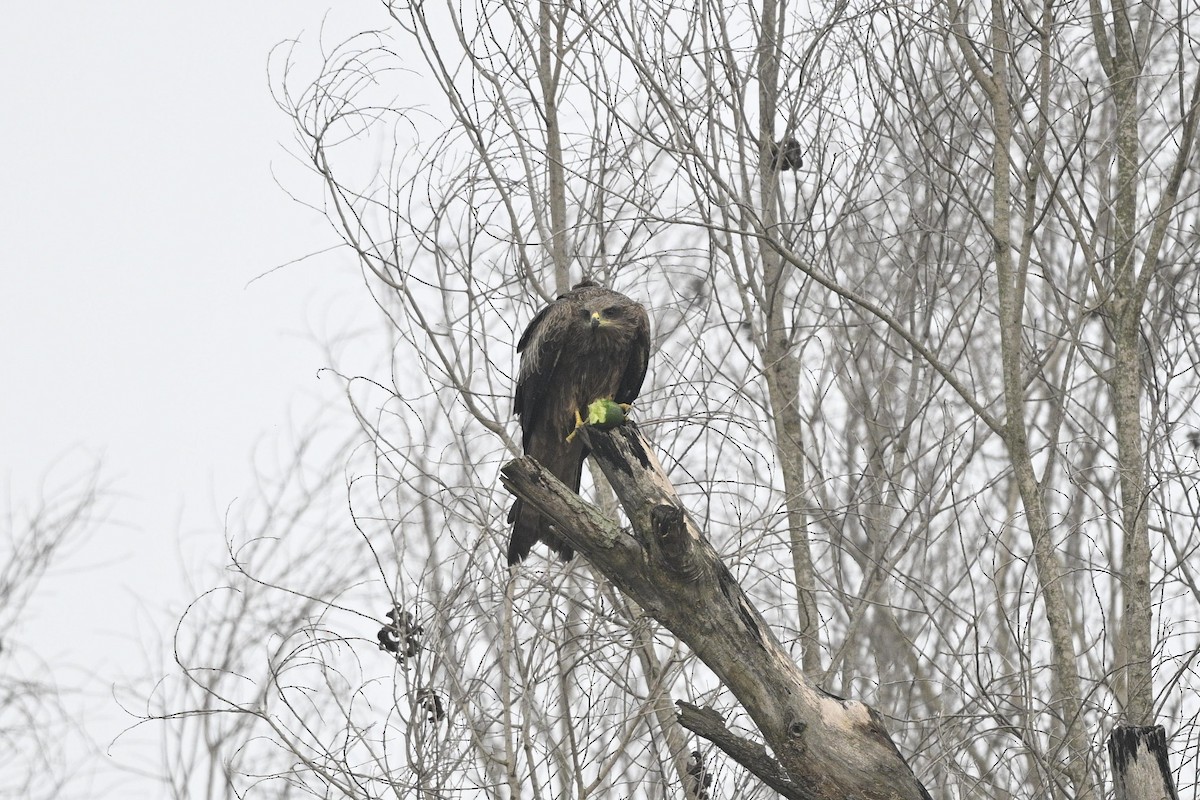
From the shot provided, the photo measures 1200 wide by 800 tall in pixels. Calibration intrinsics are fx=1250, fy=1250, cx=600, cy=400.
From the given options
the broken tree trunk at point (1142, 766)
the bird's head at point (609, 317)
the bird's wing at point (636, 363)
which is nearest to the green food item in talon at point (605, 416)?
the bird's head at point (609, 317)

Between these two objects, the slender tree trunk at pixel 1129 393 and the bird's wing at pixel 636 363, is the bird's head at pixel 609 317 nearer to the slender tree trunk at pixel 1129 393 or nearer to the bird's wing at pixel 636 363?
the bird's wing at pixel 636 363

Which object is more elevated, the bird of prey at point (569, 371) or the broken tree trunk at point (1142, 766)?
the bird of prey at point (569, 371)

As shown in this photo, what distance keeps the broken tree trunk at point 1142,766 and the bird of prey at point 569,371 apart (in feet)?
7.27

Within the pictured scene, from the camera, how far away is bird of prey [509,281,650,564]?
5164mm

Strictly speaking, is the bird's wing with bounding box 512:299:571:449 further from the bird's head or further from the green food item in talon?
the green food item in talon

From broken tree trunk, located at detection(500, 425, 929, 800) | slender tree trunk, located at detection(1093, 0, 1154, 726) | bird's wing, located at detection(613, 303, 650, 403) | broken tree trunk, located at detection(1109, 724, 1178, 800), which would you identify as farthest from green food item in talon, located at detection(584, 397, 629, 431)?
slender tree trunk, located at detection(1093, 0, 1154, 726)

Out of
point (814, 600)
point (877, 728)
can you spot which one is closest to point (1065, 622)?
point (814, 600)

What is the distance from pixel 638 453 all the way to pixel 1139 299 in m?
2.68

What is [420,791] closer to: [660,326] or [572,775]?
[572,775]

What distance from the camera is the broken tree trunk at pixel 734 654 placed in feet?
11.5

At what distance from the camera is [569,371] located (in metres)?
5.39

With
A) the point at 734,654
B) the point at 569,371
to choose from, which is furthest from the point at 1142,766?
the point at 569,371

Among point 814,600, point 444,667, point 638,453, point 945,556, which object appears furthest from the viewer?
point 945,556

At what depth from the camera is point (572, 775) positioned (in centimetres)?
474
